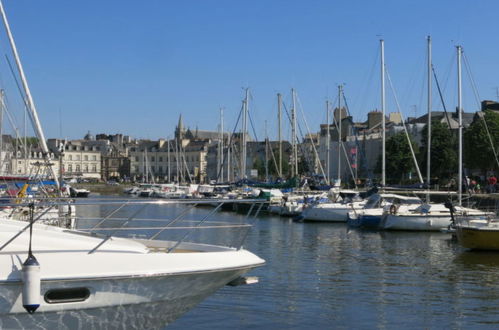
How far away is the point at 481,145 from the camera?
252 ft

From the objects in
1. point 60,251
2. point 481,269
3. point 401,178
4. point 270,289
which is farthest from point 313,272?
point 401,178

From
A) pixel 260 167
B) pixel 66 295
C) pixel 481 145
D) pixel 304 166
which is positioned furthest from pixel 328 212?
pixel 260 167

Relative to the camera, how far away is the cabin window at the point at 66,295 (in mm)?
10461

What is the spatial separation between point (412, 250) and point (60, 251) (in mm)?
23580

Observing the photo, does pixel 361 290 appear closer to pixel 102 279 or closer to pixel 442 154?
pixel 102 279

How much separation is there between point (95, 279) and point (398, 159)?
85378 mm

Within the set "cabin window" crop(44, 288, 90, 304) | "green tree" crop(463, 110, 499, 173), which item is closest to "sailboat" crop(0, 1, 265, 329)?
"cabin window" crop(44, 288, 90, 304)

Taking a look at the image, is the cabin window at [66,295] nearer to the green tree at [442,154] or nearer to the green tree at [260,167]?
the green tree at [442,154]

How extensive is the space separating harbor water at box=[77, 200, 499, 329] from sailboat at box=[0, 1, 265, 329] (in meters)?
4.19

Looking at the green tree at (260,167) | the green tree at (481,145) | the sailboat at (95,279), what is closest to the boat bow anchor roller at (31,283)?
the sailboat at (95,279)

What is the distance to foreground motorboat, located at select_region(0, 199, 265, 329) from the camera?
10.4m

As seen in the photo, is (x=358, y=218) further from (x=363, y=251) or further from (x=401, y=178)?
(x=401, y=178)

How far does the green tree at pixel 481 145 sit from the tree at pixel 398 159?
39.6ft

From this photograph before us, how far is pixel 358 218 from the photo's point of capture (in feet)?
149
